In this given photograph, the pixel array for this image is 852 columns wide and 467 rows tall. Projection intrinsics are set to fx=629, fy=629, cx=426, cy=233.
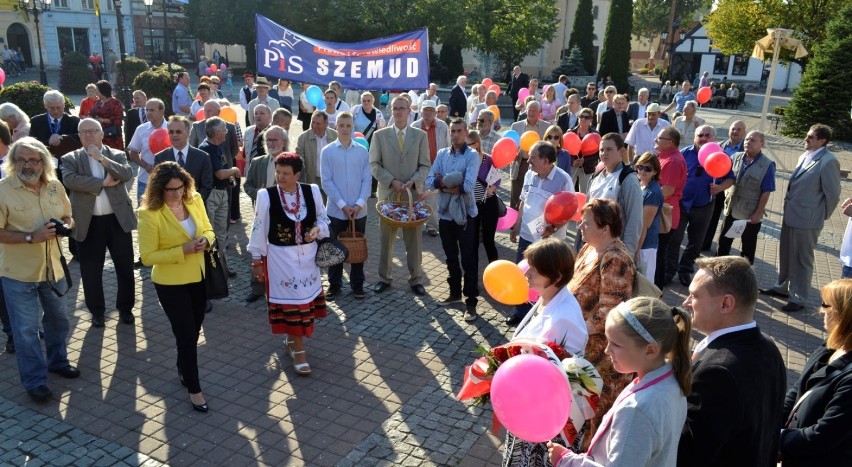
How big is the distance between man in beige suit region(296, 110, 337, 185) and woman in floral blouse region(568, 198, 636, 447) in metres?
4.75

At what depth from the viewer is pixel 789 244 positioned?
7.68 m

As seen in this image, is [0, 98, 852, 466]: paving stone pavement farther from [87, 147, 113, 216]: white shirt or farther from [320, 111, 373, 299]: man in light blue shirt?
[87, 147, 113, 216]: white shirt

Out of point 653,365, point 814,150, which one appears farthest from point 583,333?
point 814,150

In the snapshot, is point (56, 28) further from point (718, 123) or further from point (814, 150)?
point (814, 150)

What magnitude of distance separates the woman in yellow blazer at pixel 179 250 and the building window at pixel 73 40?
173 ft

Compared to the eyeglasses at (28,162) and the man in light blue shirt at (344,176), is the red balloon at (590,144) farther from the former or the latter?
the eyeglasses at (28,162)

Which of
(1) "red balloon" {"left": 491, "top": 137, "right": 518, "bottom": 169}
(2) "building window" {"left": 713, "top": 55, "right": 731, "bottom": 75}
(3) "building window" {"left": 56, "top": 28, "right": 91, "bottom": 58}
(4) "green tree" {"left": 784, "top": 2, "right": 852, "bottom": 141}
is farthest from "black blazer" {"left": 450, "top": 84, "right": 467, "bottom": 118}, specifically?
(2) "building window" {"left": 713, "top": 55, "right": 731, "bottom": 75}

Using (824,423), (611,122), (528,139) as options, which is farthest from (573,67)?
(824,423)

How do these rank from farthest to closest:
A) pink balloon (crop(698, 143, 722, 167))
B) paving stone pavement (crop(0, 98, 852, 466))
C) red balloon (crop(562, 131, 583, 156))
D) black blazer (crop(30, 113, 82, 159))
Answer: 1. red balloon (crop(562, 131, 583, 156))
2. black blazer (crop(30, 113, 82, 159))
3. pink balloon (crop(698, 143, 722, 167))
4. paving stone pavement (crop(0, 98, 852, 466))

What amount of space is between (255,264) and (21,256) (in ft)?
→ 5.92

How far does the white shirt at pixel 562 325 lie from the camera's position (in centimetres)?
337

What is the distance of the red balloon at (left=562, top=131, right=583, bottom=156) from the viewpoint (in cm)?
960

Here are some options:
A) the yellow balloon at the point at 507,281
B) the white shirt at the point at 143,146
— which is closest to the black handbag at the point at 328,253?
the yellow balloon at the point at 507,281

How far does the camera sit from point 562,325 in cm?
338
